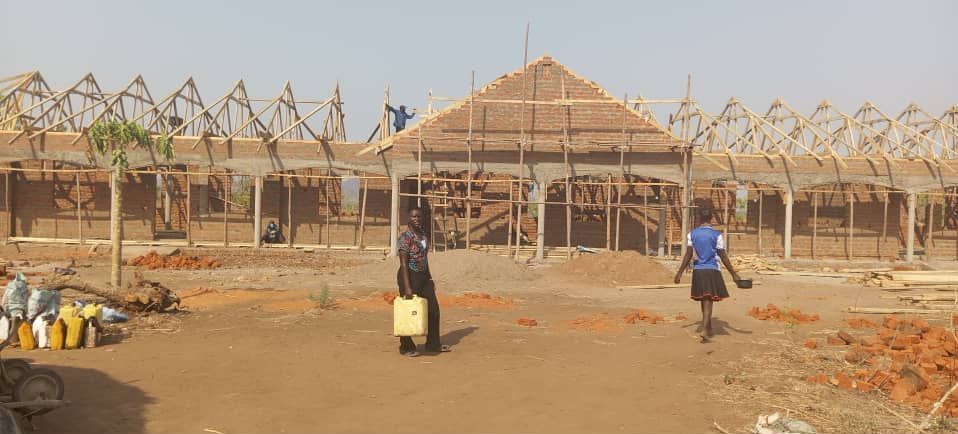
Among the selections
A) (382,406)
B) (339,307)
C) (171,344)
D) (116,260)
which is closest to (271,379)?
(382,406)

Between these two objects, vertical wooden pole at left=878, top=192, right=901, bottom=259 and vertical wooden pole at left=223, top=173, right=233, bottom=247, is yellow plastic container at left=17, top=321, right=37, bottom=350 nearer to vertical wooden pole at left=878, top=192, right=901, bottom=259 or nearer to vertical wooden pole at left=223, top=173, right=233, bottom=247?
vertical wooden pole at left=223, top=173, right=233, bottom=247

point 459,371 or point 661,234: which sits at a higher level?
point 661,234

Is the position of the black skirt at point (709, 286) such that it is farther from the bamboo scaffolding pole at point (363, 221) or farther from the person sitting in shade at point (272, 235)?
the person sitting in shade at point (272, 235)

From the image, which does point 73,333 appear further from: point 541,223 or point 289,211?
point 541,223

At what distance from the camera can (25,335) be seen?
708cm

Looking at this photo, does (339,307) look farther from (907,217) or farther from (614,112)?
(907,217)

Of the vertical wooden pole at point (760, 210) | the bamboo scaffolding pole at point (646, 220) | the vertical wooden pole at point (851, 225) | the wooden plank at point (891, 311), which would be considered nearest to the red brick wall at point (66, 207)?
the bamboo scaffolding pole at point (646, 220)

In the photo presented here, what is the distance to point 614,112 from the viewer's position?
1875 centimetres

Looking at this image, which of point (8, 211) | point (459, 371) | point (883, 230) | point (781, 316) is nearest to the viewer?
point (459, 371)

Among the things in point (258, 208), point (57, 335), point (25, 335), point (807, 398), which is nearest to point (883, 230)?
point (258, 208)

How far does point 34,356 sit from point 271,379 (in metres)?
2.60

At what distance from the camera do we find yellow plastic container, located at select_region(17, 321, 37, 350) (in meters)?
7.08

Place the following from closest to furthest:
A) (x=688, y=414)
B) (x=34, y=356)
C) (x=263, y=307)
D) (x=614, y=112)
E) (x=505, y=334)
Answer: (x=688, y=414), (x=34, y=356), (x=505, y=334), (x=263, y=307), (x=614, y=112)

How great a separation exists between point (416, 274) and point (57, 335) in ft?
12.1
